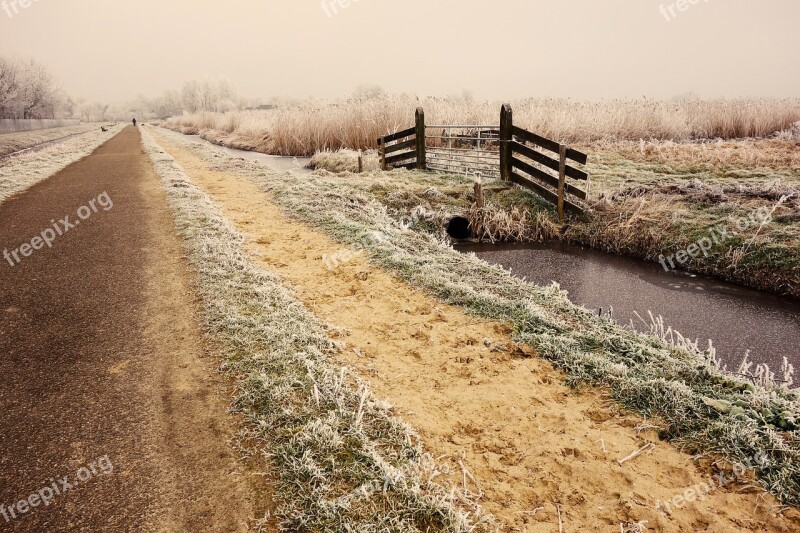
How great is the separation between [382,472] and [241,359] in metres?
1.78

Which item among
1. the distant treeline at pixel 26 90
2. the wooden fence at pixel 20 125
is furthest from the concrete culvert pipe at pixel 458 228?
the distant treeline at pixel 26 90

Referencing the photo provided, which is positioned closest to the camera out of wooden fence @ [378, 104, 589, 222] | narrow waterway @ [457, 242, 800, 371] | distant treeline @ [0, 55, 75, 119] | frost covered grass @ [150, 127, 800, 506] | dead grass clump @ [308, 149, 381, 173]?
frost covered grass @ [150, 127, 800, 506]

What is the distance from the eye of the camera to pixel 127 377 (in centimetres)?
357

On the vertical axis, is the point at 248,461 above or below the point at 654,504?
above

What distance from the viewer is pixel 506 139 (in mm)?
11070

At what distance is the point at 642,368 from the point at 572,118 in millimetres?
15379

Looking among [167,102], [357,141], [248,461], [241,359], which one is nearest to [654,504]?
[248,461]

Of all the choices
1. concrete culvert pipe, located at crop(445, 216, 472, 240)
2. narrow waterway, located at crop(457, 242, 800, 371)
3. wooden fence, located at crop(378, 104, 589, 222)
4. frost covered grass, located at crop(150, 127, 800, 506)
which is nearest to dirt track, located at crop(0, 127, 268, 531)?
frost covered grass, located at crop(150, 127, 800, 506)

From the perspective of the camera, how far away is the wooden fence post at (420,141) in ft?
43.0

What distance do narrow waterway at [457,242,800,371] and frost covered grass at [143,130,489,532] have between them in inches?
124

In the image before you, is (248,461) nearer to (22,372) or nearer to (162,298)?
(22,372)

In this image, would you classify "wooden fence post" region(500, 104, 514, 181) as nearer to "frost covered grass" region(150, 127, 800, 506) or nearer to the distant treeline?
"frost covered grass" region(150, 127, 800, 506)

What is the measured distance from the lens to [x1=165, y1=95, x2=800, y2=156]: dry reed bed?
55.1 ft

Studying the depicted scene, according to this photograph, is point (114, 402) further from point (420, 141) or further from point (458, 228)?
point (420, 141)
